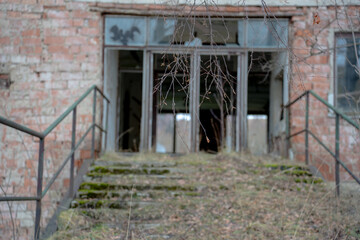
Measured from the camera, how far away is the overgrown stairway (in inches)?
162

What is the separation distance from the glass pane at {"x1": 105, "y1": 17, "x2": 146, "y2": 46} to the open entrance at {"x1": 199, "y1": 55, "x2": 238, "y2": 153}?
1.33 m

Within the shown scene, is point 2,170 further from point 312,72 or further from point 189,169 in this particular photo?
point 312,72

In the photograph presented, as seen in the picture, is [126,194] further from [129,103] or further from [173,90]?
[129,103]

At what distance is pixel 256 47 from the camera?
7.16 metres

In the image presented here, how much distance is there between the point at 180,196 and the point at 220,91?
252 cm

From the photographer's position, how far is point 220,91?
272cm

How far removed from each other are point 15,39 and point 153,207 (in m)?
4.07

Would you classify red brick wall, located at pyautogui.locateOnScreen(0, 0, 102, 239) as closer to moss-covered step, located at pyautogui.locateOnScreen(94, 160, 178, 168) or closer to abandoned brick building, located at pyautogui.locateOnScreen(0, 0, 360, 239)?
abandoned brick building, located at pyautogui.locateOnScreen(0, 0, 360, 239)

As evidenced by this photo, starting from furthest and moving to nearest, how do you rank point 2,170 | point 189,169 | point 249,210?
point 2,170 → point 189,169 → point 249,210

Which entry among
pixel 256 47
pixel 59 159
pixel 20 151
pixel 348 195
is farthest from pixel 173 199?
pixel 256 47

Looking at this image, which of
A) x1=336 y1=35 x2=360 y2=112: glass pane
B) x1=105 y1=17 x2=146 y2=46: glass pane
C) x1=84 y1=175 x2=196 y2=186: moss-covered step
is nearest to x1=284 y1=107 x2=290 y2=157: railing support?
x1=336 y1=35 x2=360 y2=112: glass pane

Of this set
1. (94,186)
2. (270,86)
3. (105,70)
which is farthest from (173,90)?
(270,86)

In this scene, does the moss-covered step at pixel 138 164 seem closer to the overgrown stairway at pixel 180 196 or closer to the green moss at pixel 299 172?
the overgrown stairway at pixel 180 196

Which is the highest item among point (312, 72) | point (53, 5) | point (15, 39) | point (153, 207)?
point (53, 5)
